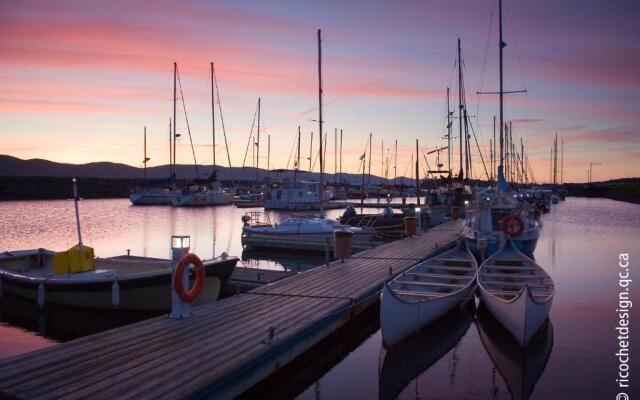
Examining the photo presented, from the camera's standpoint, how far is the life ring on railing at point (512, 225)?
19.5 metres

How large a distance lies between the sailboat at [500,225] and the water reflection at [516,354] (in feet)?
21.6

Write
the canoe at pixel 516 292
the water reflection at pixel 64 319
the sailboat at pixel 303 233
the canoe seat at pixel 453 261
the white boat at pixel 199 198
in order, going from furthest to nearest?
the white boat at pixel 199 198, the sailboat at pixel 303 233, the canoe seat at pixel 453 261, the water reflection at pixel 64 319, the canoe at pixel 516 292

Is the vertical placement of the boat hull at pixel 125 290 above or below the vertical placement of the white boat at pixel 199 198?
below

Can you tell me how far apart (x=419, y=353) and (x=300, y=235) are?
1670cm

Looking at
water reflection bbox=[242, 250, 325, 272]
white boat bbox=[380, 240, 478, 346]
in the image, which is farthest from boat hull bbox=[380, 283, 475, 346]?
water reflection bbox=[242, 250, 325, 272]

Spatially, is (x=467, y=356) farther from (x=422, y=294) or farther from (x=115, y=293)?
(x=115, y=293)

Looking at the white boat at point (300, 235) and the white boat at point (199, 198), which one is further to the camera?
the white boat at point (199, 198)

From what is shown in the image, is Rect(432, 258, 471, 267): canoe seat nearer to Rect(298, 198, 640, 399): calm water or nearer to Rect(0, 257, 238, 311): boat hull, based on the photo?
Rect(298, 198, 640, 399): calm water

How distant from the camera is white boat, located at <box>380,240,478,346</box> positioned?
9.55 m

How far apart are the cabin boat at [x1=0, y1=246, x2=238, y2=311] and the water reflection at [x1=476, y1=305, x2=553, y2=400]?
22.1ft

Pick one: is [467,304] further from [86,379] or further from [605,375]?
[86,379]

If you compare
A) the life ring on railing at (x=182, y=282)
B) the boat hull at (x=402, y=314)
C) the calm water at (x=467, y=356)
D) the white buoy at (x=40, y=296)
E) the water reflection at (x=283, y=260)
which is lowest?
the water reflection at (x=283, y=260)

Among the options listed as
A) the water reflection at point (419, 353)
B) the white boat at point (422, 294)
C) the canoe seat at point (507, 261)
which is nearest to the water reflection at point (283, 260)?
the white boat at point (422, 294)

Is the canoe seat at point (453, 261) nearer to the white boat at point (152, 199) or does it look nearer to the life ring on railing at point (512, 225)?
the life ring on railing at point (512, 225)
